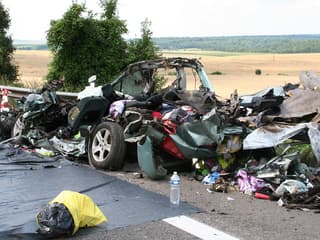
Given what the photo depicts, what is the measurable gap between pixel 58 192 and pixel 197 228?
7.21 feet

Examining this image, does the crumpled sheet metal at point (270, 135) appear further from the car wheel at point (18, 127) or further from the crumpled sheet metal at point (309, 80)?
the car wheel at point (18, 127)

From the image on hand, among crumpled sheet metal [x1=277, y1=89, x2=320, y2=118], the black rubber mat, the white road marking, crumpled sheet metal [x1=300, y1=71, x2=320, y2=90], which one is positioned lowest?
the black rubber mat

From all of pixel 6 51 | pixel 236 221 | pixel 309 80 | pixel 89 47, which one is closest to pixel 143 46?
pixel 89 47

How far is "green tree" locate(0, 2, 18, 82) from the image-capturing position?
70.7ft

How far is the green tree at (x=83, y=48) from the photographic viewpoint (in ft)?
55.9

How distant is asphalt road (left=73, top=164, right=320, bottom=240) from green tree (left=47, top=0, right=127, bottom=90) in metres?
10.9

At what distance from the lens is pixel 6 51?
2186cm

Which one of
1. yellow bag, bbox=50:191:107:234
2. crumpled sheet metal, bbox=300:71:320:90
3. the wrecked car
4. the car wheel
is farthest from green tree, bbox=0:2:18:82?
yellow bag, bbox=50:191:107:234

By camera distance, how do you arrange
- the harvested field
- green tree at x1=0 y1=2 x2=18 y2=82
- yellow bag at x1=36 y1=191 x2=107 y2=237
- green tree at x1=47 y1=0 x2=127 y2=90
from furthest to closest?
green tree at x1=0 y1=2 x2=18 y2=82
the harvested field
green tree at x1=47 y1=0 x2=127 y2=90
yellow bag at x1=36 y1=191 x2=107 y2=237

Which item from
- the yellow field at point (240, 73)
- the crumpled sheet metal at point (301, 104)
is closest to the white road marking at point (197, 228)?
the crumpled sheet metal at point (301, 104)

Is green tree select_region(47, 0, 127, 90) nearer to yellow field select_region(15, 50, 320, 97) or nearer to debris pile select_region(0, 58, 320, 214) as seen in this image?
yellow field select_region(15, 50, 320, 97)

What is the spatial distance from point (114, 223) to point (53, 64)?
42.5ft

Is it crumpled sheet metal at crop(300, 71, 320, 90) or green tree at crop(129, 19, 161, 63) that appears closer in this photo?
crumpled sheet metal at crop(300, 71, 320, 90)

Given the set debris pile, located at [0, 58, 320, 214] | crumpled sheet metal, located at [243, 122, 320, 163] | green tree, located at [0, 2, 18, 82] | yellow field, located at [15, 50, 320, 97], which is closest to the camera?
crumpled sheet metal, located at [243, 122, 320, 163]
